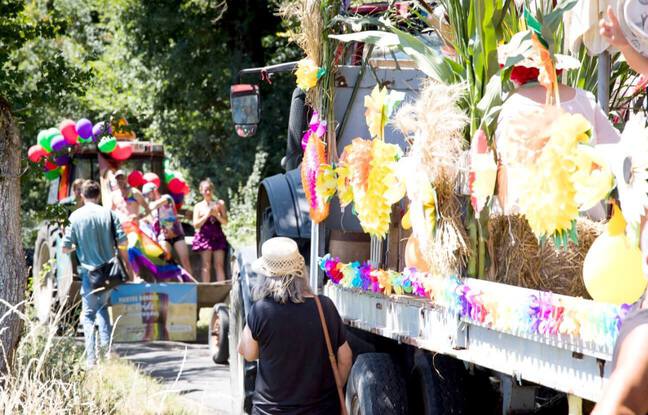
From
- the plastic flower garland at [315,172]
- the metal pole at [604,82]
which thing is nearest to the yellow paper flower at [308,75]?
the plastic flower garland at [315,172]

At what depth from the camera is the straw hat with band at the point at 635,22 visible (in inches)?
120

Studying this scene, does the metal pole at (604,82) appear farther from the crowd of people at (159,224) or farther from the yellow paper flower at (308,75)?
the crowd of people at (159,224)

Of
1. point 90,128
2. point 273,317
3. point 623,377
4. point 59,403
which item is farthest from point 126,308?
point 623,377

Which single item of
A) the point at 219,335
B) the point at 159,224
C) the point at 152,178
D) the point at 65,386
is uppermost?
the point at 152,178

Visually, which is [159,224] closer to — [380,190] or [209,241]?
[209,241]

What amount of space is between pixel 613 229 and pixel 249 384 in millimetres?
4139

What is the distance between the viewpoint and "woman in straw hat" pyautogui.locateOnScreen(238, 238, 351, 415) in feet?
15.7

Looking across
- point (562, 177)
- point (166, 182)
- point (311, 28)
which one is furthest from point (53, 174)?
point (562, 177)

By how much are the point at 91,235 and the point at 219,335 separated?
1555 millimetres

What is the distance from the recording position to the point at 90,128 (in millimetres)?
12492

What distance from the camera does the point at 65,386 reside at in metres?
6.26

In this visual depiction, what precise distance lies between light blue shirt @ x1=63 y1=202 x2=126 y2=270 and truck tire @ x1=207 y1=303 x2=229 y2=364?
1.21 m

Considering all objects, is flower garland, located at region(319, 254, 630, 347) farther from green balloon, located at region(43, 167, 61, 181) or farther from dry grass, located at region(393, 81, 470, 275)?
green balloon, located at region(43, 167, 61, 181)

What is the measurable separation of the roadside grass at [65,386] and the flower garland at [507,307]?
4.74 feet
